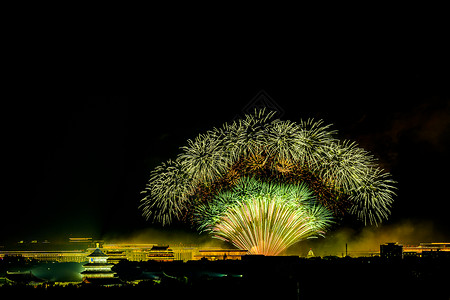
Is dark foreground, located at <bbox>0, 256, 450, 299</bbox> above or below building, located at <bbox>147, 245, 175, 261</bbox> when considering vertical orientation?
below

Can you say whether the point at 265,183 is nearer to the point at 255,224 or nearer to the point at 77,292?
the point at 255,224

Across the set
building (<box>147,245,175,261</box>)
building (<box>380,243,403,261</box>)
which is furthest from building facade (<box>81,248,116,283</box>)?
building (<box>147,245,175,261</box>)

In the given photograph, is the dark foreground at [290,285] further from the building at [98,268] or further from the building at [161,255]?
the building at [161,255]

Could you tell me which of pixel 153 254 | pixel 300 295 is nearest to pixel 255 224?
pixel 300 295

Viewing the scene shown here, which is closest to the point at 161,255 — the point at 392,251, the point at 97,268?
the point at 97,268

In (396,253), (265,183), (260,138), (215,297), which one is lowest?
(215,297)

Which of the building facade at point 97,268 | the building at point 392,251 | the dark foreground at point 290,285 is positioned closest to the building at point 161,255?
the building facade at point 97,268

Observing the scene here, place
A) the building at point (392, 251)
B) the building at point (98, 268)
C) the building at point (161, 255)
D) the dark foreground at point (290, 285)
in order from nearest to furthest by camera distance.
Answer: the dark foreground at point (290, 285) < the building at point (392, 251) < the building at point (98, 268) < the building at point (161, 255)

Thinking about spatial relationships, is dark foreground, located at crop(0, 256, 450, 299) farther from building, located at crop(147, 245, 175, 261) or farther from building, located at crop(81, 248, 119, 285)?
building, located at crop(147, 245, 175, 261)

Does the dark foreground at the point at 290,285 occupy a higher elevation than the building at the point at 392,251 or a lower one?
lower

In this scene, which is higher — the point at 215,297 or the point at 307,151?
the point at 307,151

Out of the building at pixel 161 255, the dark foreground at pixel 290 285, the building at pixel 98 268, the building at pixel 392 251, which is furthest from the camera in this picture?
the building at pixel 161 255
